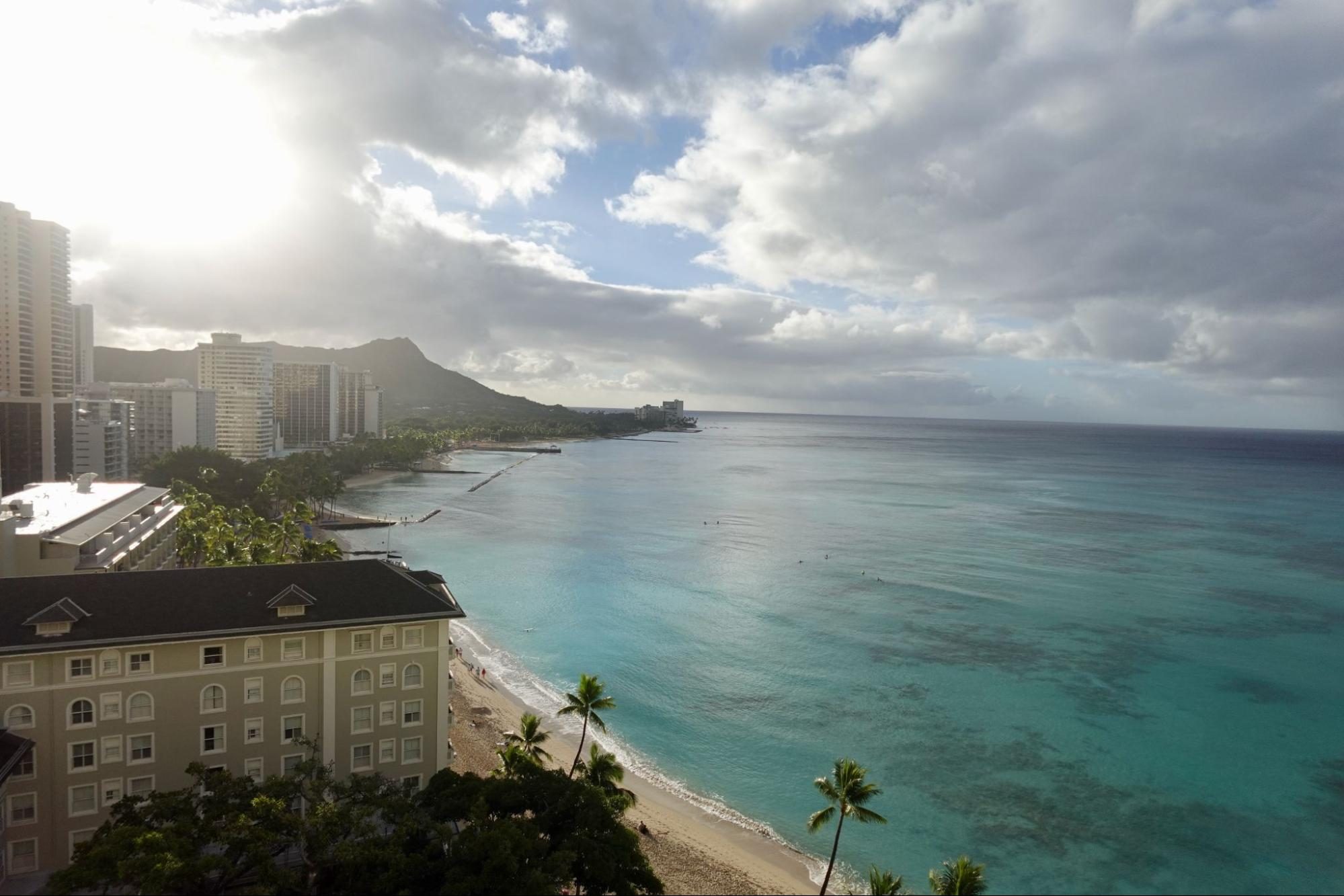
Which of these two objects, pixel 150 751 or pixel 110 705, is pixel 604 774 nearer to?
pixel 150 751

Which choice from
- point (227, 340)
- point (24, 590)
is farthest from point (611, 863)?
point (227, 340)

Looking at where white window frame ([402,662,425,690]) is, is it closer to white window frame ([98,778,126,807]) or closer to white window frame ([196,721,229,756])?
white window frame ([196,721,229,756])

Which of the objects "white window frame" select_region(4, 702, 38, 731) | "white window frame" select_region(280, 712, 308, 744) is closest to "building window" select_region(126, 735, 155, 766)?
"white window frame" select_region(4, 702, 38, 731)

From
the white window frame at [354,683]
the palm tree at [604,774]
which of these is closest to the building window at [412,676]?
the white window frame at [354,683]

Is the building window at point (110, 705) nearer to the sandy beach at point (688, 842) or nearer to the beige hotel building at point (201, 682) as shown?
the beige hotel building at point (201, 682)

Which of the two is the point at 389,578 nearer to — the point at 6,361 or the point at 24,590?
the point at 24,590

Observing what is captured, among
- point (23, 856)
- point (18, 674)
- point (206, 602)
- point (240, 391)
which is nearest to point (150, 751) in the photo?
point (23, 856)
